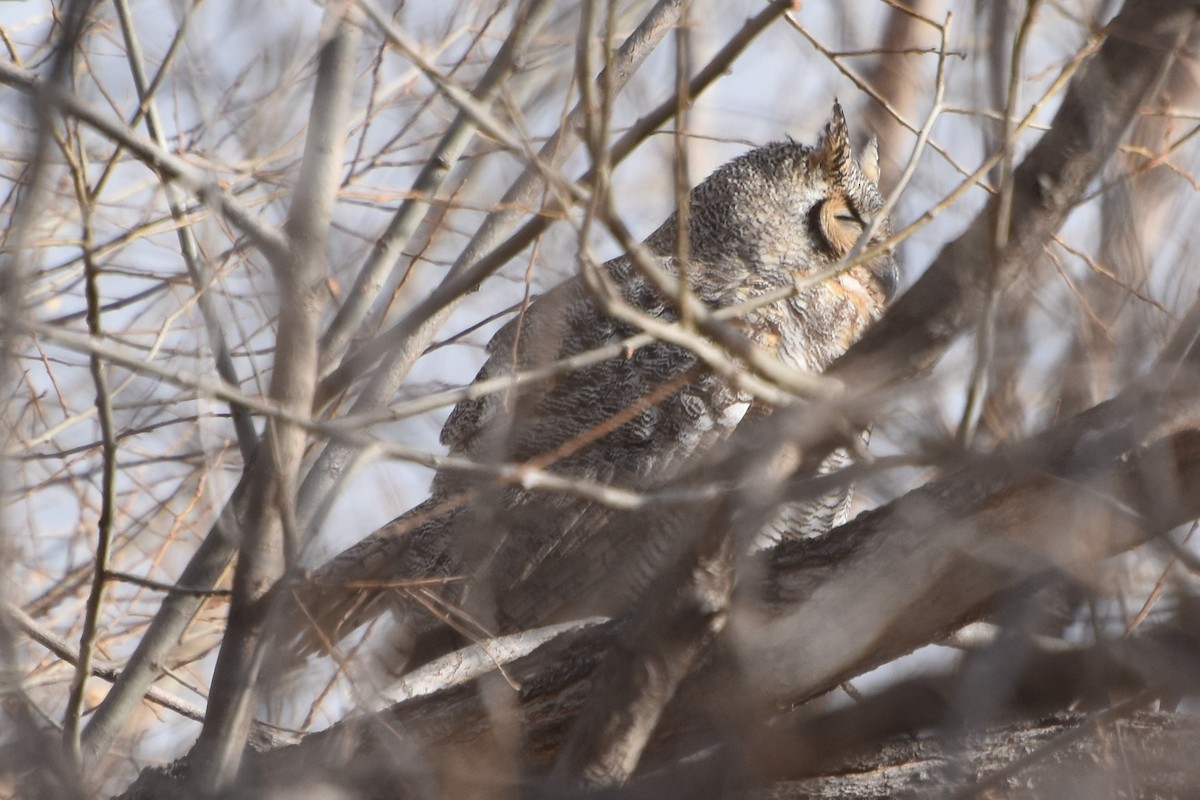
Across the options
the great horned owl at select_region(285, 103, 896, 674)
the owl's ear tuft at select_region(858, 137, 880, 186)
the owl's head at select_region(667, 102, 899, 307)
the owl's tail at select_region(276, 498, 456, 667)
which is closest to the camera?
the owl's tail at select_region(276, 498, 456, 667)

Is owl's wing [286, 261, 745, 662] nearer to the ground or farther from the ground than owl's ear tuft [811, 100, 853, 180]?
nearer to the ground

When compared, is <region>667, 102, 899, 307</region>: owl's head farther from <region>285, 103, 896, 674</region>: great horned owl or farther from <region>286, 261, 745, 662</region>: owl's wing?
<region>286, 261, 745, 662</region>: owl's wing

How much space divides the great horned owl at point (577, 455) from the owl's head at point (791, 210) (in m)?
0.03

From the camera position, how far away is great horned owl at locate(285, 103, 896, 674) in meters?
2.94

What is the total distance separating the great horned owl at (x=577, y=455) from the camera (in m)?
2.94

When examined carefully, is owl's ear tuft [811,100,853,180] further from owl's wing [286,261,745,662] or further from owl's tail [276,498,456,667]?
owl's tail [276,498,456,667]

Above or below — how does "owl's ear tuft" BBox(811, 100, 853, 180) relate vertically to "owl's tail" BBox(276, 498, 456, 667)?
above

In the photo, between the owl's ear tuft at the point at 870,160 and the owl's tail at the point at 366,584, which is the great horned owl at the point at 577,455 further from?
the owl's ear tuft at the point at 870,160

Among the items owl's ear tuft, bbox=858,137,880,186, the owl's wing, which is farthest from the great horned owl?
owl's ear tuft, bbox=858,137,880,186

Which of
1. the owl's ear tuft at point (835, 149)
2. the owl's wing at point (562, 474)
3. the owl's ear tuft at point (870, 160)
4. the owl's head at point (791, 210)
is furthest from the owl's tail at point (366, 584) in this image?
the owl's ear tuft at point (870, 160)

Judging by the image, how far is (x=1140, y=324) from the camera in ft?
5.22

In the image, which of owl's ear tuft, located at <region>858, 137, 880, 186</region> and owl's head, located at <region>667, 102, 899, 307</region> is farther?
owl's ear tuft, located at <region>858, 137, 880, 186</region>

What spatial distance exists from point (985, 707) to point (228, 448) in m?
2.22

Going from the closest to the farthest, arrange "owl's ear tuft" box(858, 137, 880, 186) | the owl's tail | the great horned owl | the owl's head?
1. the owl's tail
2. the great horned owl
3. the owl's head
4. "owl's ear tuft" box(858, 137, 880, 186)
